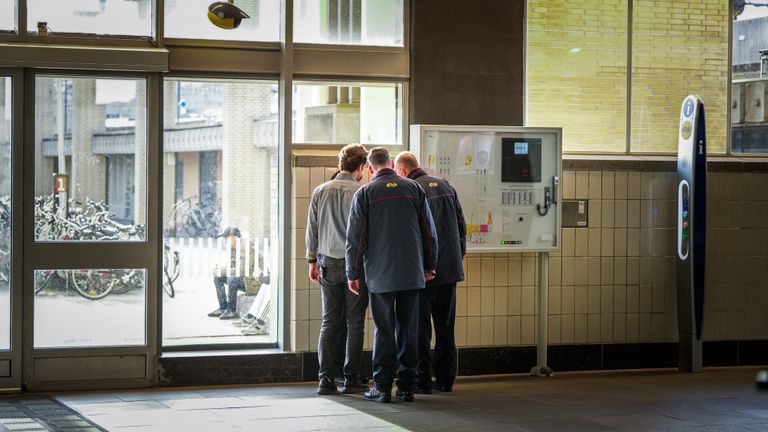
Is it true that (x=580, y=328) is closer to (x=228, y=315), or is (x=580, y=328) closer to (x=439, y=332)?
(x=439, y=332)

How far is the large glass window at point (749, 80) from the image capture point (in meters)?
9.44

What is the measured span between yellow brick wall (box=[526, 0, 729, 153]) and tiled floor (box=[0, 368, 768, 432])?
2179 millimetres

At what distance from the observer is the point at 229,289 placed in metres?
8.31

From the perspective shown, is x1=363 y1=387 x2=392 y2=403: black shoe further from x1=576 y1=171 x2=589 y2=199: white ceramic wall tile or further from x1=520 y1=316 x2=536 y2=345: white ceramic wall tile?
x1=576 y1=171 x2=589 y2=199: white ceramic wall tile

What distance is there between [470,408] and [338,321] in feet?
3.93

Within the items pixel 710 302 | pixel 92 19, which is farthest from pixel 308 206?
pixel 710 302

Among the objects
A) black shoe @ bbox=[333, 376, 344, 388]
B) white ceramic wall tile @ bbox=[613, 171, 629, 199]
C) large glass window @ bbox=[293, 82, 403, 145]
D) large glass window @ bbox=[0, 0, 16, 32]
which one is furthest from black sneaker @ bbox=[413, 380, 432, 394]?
large glass window @ bbox=[0, 0, 16, 32]

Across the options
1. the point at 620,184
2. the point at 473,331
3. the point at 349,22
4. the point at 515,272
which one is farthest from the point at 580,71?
the point at 473,331

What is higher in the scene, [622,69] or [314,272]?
[622,69]

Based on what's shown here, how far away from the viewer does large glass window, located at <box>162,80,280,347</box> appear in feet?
26.7

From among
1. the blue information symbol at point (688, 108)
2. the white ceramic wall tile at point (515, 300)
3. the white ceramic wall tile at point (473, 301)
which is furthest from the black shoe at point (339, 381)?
the blue information symbol at point (688, 108)

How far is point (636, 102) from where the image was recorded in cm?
920

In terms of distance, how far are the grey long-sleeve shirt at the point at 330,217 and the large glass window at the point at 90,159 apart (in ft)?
4.42

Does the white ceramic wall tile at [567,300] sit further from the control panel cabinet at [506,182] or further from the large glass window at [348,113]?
the large glass window at [348,113]
